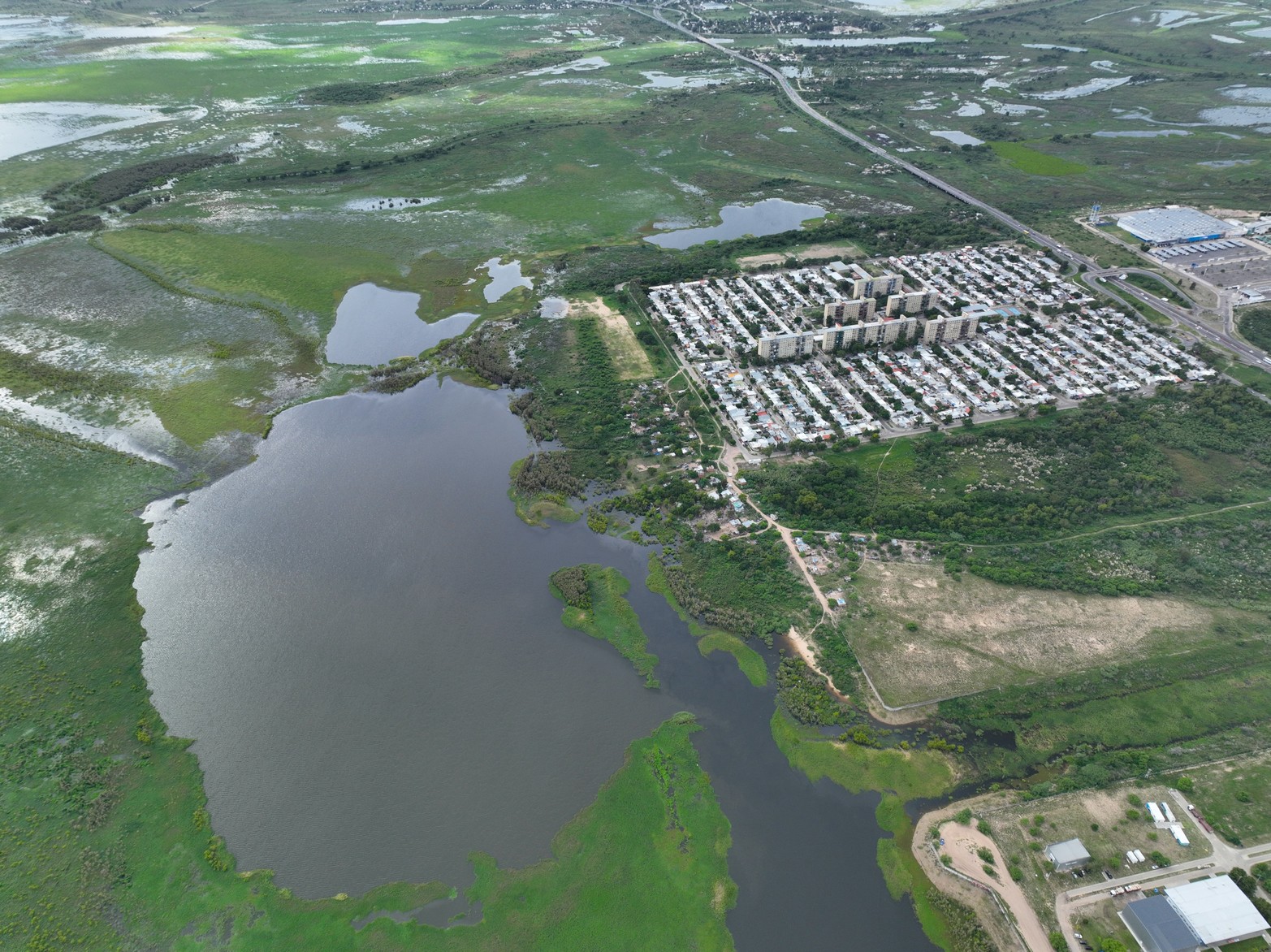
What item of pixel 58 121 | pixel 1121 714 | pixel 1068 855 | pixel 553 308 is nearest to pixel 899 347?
pixel 553 308

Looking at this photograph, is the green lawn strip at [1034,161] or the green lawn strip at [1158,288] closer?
the green lawn strip at [1158,288]

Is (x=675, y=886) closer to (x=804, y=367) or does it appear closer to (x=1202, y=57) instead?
(x=804, y=367)

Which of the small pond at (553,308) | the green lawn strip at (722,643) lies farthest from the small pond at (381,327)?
the green lawn strip at (722,643)

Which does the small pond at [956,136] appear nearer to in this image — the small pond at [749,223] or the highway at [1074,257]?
the highway at [1074,257]

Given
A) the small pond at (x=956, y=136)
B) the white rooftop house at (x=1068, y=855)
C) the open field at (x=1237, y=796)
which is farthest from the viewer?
the small pond at (x=956, y=136)

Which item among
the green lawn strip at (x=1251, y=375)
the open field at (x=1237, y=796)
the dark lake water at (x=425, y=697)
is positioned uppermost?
the green lawn strip at (x=1251, y=375)

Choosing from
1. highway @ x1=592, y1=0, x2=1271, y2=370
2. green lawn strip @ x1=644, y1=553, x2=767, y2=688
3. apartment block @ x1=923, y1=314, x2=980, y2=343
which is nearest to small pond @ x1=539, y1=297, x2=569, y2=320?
apartment block @ x1=923, y1=314, x2=980, y2=343

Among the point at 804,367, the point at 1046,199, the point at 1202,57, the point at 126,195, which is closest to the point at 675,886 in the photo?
the point at 804,367
